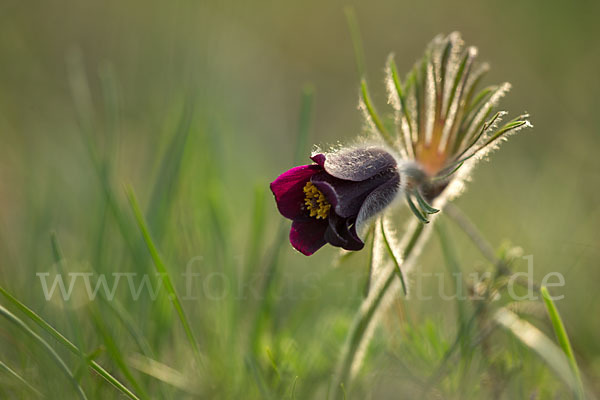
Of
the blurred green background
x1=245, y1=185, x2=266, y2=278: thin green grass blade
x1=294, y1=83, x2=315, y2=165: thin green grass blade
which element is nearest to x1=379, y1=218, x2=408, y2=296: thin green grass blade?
the blurred green background

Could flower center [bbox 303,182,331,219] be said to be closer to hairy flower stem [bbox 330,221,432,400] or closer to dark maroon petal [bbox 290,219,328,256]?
dark maroon petal [bbox 290,219,328,256]

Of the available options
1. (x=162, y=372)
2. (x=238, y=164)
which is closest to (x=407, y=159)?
(x=162, y=372)

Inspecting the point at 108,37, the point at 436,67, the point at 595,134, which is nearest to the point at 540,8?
the point at 595,134

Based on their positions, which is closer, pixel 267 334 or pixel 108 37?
pixel 267 334

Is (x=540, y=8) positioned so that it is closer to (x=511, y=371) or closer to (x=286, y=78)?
(x=286, y=78)

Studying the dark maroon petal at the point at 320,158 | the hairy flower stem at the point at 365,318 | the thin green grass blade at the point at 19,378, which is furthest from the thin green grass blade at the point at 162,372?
the dark maroon petal at the point at 320,158

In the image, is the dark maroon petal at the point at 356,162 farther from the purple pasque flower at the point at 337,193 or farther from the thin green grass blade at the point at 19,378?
the thin green grass blade at the point at 19,378

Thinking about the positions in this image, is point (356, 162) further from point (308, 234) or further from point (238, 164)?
point (238, 164)
